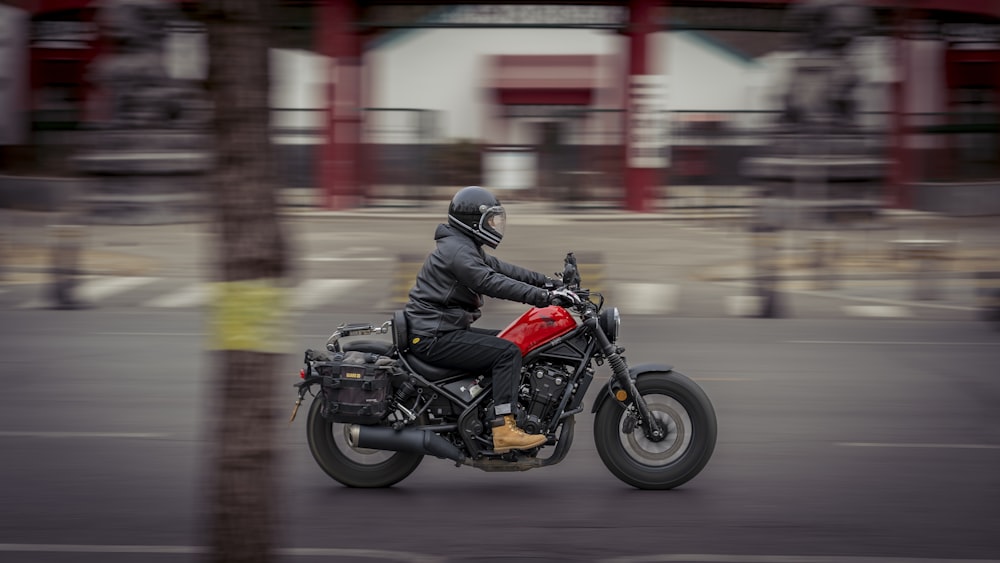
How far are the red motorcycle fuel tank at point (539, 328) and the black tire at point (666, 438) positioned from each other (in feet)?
1.66

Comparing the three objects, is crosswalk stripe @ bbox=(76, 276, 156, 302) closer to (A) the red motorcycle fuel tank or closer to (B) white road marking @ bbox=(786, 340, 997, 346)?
(B) white road marking @ bbox=(786, 340, 997, 346)

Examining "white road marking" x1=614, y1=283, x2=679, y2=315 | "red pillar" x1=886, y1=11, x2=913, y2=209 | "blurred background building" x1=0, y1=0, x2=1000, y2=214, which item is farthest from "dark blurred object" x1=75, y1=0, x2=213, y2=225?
"red pillar" x1=886, y1=11, x2=913, y2=209

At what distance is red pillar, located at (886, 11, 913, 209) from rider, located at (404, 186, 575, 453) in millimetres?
23185

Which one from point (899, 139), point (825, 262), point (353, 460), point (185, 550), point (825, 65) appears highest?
point (825, 65)

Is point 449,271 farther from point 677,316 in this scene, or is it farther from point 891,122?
point 891,122

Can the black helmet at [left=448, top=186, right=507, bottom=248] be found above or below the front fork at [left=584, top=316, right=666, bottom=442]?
above

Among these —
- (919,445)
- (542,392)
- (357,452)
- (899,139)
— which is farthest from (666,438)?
(899,139)

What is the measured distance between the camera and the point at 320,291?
18.0 metres

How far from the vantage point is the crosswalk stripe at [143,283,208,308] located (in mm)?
16703

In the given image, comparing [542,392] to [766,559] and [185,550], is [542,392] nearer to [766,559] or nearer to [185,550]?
[766,559]

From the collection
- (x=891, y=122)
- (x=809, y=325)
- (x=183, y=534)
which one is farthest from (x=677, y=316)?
(x=891, y=122)

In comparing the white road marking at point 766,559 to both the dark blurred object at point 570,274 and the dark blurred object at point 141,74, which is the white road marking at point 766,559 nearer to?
the dark blurred object at point 570,274

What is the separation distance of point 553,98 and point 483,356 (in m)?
25.2

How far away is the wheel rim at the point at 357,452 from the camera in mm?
7758
